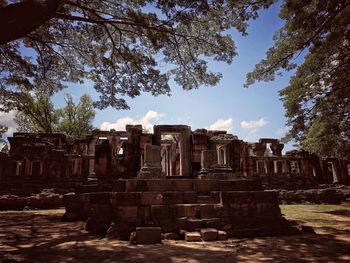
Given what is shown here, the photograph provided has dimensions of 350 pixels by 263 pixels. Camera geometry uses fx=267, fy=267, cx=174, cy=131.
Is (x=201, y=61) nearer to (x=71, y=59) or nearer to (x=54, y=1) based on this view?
(x=71, y=59)

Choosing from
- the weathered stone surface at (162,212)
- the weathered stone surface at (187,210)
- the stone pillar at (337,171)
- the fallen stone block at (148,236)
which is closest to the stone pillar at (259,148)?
the stone pillar at (337,171)

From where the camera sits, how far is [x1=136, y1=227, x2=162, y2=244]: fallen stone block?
19.4 feet

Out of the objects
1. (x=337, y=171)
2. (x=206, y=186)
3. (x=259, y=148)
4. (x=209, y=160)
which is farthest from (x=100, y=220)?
(x=337, y=171)

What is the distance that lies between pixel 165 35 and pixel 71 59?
4332 millimetres

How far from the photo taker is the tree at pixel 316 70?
23.1 ft

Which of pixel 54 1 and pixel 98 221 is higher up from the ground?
pixel 54 1

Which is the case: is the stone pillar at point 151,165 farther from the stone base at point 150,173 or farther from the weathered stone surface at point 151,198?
the weathered stone surface at point 151,198

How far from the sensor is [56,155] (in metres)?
19.9

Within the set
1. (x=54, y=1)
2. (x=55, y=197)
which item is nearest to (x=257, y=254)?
(x=54, y=1)

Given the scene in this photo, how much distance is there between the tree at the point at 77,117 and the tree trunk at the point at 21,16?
32.0 m

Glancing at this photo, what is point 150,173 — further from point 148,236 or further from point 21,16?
point 21,16

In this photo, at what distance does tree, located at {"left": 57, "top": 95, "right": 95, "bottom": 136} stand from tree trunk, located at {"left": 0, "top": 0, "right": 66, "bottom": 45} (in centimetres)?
3203

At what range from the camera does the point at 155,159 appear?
31.6ft

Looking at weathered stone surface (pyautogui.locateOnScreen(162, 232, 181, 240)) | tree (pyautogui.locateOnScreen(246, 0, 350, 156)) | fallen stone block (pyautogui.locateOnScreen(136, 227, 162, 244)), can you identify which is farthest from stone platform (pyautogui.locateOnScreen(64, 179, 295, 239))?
tree (pyautogui.locateOnScreen(246, 0, 350, 156))
